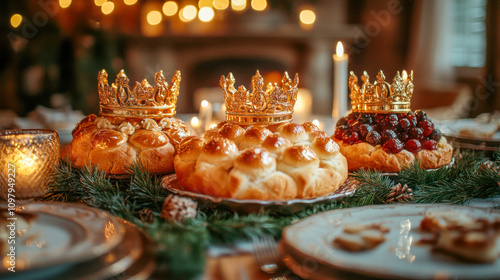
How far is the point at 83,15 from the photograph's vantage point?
6.19m

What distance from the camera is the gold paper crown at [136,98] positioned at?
162cm

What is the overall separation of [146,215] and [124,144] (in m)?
0.36

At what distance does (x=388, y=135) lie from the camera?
159 centimetres

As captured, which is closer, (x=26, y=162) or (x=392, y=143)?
(x=26, y=162)

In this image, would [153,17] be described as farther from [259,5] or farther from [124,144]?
[124,144]

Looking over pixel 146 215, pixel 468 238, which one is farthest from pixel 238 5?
pixel 468 238

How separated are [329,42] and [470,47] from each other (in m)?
2.00

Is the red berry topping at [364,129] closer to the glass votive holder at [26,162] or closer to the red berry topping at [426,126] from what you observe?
the red berry topping at [426,126]

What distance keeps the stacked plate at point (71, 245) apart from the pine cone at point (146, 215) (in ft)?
0.47

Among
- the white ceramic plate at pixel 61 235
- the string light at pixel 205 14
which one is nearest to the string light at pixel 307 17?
the string light at pixel 205 14

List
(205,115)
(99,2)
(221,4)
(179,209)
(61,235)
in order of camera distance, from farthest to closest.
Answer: (221,4)
(99,2)
(205,115)
(179,209)
(61,235)

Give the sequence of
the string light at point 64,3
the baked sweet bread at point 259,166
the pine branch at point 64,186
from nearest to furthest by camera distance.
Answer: the baked sweet bread at point 259,166 → the pine branch at point 64,186 → the string light at point 64,3

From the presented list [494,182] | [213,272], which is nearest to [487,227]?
[213,272]

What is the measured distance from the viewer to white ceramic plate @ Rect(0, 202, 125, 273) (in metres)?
0.76
